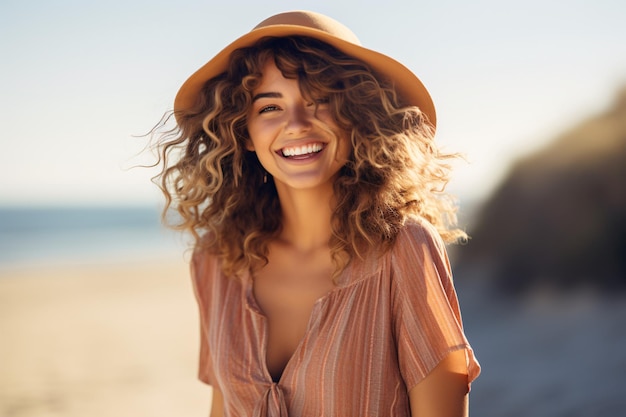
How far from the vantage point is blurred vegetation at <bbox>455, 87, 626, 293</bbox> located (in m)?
4.95

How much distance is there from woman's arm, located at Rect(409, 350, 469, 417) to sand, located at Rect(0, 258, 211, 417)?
3.94 meters

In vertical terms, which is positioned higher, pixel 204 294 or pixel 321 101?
pixel 321 101

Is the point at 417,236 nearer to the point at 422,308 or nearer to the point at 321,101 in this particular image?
the point at 422,308

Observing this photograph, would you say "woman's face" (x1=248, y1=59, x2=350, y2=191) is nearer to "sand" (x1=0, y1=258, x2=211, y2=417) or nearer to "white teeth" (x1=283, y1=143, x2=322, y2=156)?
"white teeth" (x1=283, y1=143, x2=322, y2=156)

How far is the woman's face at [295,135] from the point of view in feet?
7.91

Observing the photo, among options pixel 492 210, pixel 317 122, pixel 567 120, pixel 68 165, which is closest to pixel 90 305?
pixel 492 210

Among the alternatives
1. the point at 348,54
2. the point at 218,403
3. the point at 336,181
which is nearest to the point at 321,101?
the point at 348,54

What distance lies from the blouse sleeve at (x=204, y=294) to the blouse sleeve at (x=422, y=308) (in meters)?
0.91

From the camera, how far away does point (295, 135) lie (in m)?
2.40

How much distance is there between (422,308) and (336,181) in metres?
0.63

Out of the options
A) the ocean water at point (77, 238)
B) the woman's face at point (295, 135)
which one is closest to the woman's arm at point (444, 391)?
the woman's face at point (295, 135)

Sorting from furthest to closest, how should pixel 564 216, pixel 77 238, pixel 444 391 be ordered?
pixel 77 238
pixel 564 216
pixel 444 391

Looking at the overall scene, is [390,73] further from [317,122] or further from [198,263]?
[198,263]

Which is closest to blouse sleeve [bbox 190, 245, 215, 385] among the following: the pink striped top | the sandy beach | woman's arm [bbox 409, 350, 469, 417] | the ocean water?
the pink striped top
